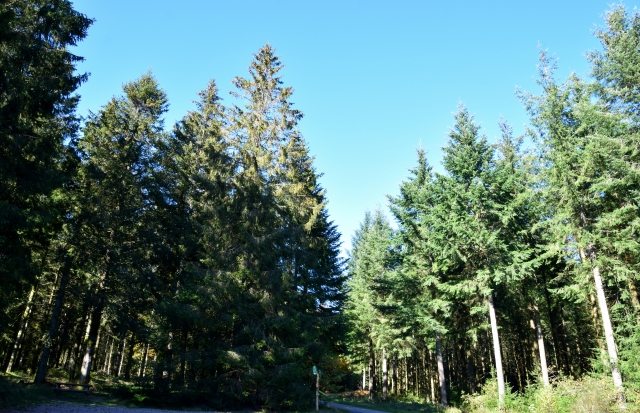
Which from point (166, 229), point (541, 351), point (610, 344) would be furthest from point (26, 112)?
point (541, 351)

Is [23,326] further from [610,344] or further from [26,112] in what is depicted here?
[610,344]

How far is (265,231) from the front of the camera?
18891 mm

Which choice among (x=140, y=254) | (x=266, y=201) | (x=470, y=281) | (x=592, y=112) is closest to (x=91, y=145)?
(x=140, y=254)

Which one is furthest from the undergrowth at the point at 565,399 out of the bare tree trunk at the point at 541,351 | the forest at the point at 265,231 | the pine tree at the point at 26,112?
the pine tree at the point at 26,112

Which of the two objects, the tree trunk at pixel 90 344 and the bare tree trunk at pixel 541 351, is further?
the tree trunk at pixel 90 344

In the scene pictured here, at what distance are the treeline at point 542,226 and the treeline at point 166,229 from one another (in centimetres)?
591

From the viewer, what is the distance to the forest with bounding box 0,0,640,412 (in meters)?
13.4

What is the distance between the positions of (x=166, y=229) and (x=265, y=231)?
6385 millimetres

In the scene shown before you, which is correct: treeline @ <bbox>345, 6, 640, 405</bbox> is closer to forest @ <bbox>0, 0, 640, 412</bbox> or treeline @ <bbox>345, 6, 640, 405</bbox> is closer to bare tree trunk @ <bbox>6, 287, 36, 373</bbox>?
forest @ <bbox>0, 0, 640, 412</bbox>

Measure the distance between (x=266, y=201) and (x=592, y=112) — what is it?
53.1 ft

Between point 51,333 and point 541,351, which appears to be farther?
point 541,351

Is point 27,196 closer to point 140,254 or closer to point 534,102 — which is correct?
point 140,254

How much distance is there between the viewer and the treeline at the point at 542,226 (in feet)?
52.9

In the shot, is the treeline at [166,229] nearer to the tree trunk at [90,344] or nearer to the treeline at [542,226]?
the tree trunk at [90,344]
